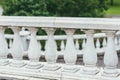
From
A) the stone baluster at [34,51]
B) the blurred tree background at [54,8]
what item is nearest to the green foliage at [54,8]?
Result: the blurred tree background at [54,8]

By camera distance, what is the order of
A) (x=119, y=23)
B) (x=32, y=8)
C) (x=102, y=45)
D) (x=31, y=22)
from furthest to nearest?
(x=32, y=8)
(x=102, y=45)
(x=31, y=22)
(x=119, y=23)

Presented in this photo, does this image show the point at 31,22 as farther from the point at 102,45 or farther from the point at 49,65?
the point at 102,45

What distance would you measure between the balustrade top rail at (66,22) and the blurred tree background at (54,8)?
549 cm

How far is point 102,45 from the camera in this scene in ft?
32.0

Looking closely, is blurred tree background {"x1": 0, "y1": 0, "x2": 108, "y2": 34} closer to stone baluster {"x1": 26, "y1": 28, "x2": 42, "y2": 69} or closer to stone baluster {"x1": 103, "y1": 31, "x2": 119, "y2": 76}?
stone baluster {"x1": 26, "y1": 28, "x2": 42, "y2": 69}

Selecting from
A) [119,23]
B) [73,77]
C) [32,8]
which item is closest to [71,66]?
[73,77]

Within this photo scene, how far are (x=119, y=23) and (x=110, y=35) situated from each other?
23 centimetres

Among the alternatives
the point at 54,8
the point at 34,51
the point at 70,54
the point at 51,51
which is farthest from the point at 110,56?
the point at 54,8

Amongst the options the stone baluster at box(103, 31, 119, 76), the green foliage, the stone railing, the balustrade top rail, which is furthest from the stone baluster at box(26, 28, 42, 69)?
the green foliage

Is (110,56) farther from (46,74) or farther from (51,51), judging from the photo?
(46,74)

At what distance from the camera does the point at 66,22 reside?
488cm

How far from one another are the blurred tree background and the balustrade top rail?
18.0ft

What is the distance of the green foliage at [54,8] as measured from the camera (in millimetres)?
11727

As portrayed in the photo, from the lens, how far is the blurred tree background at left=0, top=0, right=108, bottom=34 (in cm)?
1172
